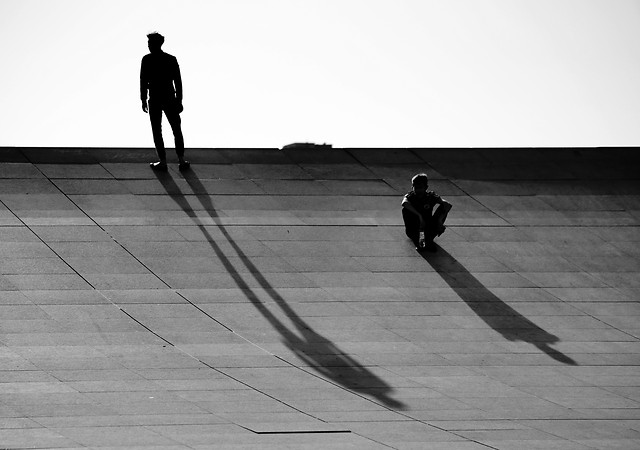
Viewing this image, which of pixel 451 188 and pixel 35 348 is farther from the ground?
pixel 451 188

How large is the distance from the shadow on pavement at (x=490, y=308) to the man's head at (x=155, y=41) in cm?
536

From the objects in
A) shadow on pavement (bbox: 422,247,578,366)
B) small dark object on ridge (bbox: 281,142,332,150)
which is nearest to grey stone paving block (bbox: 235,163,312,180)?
small dark object on ridge (bbox: 281,142,332,150)

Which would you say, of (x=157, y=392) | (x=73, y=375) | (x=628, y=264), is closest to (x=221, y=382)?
(x=157, y=392)

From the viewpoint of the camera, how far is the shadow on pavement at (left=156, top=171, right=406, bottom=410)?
1305 centimetres

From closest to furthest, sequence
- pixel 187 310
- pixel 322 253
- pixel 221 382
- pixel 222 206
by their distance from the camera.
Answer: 1. pixel 221 382
2. pixel 187 310
3. pixel 322 253
4. pixel 222 206

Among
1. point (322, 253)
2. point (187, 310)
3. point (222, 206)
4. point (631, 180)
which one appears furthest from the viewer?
point (631, 180)

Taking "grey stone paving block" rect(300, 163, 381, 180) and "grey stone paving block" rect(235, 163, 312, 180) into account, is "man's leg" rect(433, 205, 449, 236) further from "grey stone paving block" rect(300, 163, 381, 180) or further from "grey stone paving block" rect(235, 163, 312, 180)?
"grey stone paving block" rect(235, 163, 312, 180)

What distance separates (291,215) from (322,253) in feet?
4.28

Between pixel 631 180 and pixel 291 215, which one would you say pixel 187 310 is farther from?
pixel 631 180

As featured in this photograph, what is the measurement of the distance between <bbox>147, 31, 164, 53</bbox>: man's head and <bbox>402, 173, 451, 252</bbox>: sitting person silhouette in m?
4.66

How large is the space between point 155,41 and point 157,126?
137 cm

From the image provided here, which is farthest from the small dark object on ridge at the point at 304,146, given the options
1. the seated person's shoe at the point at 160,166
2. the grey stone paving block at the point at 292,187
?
the seated person's shoe at the point at 160,166

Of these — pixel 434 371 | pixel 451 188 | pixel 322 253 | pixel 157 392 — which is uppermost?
pixel 451 188

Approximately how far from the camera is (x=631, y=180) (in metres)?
19.8
